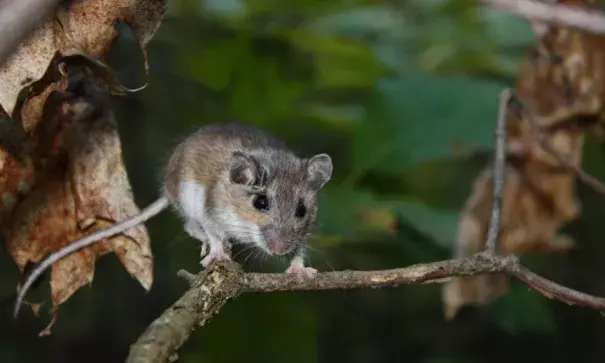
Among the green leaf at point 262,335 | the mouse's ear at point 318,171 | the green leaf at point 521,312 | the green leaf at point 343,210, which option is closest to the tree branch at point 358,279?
the mouse's ear at point 318,171

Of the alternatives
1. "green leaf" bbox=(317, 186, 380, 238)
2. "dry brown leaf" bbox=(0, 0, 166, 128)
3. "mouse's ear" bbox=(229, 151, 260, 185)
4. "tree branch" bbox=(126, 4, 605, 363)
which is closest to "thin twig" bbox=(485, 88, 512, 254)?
"tree branch" bbox=(126, 4, 605, 363)

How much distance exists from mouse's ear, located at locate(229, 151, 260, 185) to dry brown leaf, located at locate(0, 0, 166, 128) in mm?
1037

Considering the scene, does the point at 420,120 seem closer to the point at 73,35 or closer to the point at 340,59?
the point at 340,59

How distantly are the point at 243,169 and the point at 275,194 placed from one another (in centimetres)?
16

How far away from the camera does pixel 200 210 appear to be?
114 inches

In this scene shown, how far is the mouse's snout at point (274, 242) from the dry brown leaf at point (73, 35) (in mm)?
1107

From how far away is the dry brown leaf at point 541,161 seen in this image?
3.35m

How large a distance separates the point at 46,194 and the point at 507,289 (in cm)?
206

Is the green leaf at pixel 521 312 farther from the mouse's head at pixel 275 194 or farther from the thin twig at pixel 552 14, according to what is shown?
the thin twig at pixel 552 14

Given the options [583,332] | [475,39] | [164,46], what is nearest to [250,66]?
[164,46]

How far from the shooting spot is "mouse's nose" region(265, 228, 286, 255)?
290 cm

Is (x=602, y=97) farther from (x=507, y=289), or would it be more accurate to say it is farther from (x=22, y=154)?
(x=22, y=154)

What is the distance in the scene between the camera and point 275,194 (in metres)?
3.13

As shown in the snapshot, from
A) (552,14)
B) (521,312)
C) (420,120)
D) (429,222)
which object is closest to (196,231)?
(429,222)
